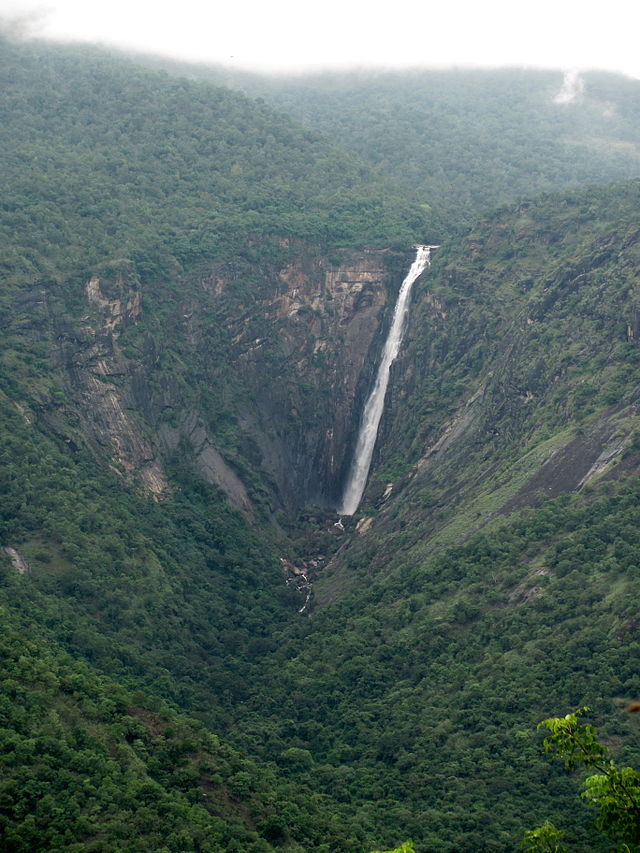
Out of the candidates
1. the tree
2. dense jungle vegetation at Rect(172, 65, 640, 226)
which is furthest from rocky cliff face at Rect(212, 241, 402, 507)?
the tree

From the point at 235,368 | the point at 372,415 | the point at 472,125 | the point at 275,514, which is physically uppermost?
the point at 472,125

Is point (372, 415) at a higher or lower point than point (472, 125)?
lower

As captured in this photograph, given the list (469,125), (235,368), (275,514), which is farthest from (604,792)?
(469,125)

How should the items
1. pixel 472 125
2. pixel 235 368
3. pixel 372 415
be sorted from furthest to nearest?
pixel 472 125 < pixel 235 368 < pixel 372 415

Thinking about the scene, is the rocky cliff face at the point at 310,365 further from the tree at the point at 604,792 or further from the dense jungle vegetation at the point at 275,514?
the tree at the point at 604,792

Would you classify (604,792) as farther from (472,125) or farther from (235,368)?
(472,125)

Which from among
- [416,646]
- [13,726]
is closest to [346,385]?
[416,646]
